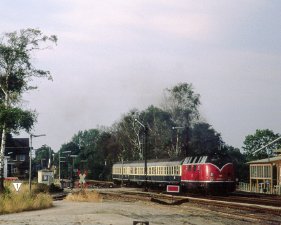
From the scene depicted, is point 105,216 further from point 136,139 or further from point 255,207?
point 136,139

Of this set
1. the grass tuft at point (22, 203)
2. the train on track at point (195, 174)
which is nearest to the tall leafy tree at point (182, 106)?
the train on track at point (195, 174)

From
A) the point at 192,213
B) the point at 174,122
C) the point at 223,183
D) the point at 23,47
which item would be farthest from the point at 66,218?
the point at 174,122

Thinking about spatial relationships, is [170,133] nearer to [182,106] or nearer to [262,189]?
[182,106]

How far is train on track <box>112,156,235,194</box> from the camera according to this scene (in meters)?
38.4

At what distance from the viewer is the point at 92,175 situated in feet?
343

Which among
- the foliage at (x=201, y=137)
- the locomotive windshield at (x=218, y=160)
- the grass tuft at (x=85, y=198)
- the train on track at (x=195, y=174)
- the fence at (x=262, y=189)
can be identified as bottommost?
the fence at (x=262, y=189)

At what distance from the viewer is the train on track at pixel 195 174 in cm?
3838

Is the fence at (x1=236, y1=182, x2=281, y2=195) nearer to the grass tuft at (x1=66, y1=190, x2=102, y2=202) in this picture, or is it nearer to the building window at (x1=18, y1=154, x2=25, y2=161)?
the grass tuft at (x1=66, y1=190, x2=102, y2=202)

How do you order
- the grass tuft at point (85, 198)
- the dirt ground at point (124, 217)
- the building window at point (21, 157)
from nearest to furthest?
the dirt ground at point (124, 217) < the grass tuft at point (85, 198) < the building window at point (21, 157)

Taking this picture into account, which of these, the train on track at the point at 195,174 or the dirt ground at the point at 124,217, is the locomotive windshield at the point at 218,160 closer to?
the train on track at the point at 195,174

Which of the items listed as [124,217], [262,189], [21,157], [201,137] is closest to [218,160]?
[262,189]

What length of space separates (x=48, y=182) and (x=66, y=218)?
118 ft

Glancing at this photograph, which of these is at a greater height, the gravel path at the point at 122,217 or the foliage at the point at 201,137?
the foliage at the point at 201,137

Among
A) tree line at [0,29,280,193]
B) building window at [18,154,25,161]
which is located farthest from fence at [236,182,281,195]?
building window at [18,154,25,161]
